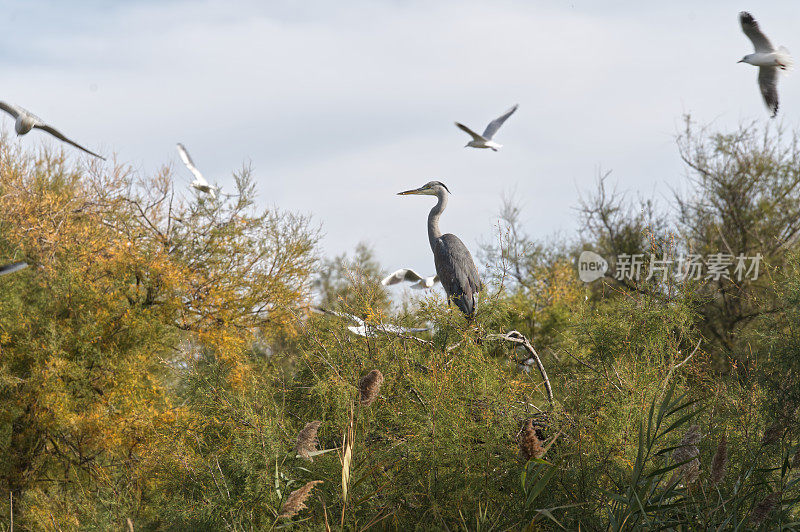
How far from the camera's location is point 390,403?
→ 15.5 ft

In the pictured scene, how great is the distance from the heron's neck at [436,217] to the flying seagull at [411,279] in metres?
0.33

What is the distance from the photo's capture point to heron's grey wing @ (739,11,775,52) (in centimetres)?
670

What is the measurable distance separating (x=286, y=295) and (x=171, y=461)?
752 centimetres


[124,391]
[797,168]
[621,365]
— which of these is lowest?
[124,391]

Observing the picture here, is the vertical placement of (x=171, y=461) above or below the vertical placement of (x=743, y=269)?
below

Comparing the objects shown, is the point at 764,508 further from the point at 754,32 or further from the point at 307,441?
the point at 754,32

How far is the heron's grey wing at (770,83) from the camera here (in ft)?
22.2

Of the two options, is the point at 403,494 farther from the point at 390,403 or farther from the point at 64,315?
the point at 64,315

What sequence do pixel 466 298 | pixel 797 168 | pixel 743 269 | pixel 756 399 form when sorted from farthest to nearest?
pixel 797 168
pixel 743 269
pixel 466 298
pixel 756 399

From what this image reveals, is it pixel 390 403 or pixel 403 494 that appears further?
pixel 390 403

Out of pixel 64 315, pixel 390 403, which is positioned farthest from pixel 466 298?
pixel 64 315

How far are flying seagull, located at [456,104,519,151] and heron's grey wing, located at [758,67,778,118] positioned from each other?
232cm

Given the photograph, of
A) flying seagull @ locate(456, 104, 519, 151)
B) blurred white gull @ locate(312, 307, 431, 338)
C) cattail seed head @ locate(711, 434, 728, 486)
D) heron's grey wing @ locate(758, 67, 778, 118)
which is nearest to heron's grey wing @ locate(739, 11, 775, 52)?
heron's grey wing @ locate(758, 67, 778, 118)

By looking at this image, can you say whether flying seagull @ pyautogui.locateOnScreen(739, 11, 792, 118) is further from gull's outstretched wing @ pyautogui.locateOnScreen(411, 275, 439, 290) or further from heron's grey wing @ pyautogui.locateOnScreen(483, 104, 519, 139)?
gull's outstretched wing @ pyautogui.locateOnScreen(411, 275, 439, 290)
